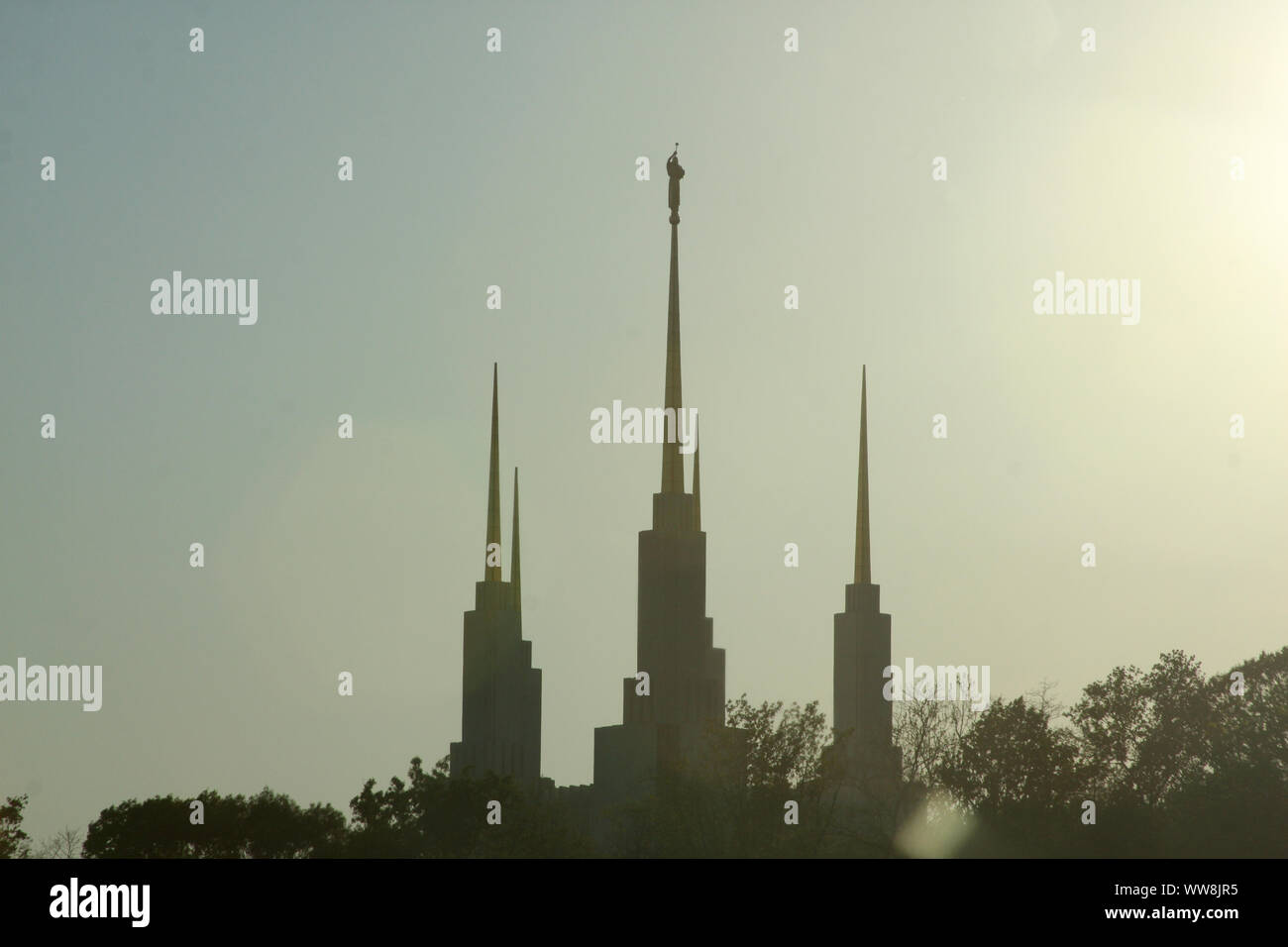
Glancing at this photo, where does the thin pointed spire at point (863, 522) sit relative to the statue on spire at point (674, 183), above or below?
below

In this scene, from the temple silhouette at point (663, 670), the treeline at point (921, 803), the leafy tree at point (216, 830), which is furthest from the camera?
the temple silhouette at point (663, 670)

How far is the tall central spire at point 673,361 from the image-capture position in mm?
123125

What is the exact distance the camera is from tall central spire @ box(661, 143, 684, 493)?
123125 mm

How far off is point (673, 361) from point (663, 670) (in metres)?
21.1

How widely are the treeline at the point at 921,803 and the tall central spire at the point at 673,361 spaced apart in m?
27.4

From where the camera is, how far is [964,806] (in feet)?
256

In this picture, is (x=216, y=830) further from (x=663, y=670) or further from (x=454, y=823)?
(x=663, y=670)

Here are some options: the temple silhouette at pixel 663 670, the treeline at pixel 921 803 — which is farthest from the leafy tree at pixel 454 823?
the temple silhouette at pixel 663 670

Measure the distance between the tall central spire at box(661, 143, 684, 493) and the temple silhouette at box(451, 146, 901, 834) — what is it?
0.28ft

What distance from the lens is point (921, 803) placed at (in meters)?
78.3

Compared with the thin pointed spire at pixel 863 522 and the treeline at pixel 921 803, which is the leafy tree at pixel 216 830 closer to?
the treeline at pixel 921 803
